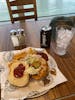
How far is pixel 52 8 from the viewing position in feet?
9.13

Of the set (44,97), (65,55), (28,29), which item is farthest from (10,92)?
(28,29)

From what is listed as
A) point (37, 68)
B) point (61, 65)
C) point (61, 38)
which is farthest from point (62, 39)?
point (37, 68)

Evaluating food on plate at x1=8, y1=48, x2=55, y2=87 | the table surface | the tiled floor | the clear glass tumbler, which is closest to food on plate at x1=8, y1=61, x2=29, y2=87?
food on plate at x1=8, y1=48, x2=55, y2=87

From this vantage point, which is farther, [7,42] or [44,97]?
[7,42]

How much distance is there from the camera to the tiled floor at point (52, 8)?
2.61 m

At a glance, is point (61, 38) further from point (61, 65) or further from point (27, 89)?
point (27, 89)

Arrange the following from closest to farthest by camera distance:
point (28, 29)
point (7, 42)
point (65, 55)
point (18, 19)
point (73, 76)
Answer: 1. point (73, 76)
2. point (65, 55)
3. point (7, 42)
4. point (28, 29)
5. point (18, 19)

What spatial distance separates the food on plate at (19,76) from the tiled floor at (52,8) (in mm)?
1957

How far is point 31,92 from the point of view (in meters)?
0.76

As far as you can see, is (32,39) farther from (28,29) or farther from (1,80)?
(1,80)

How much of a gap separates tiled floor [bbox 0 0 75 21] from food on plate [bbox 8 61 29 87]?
196 centimetres

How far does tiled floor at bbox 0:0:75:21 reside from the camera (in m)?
2.61

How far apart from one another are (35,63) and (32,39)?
1.53ft

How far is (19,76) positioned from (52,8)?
224cm
